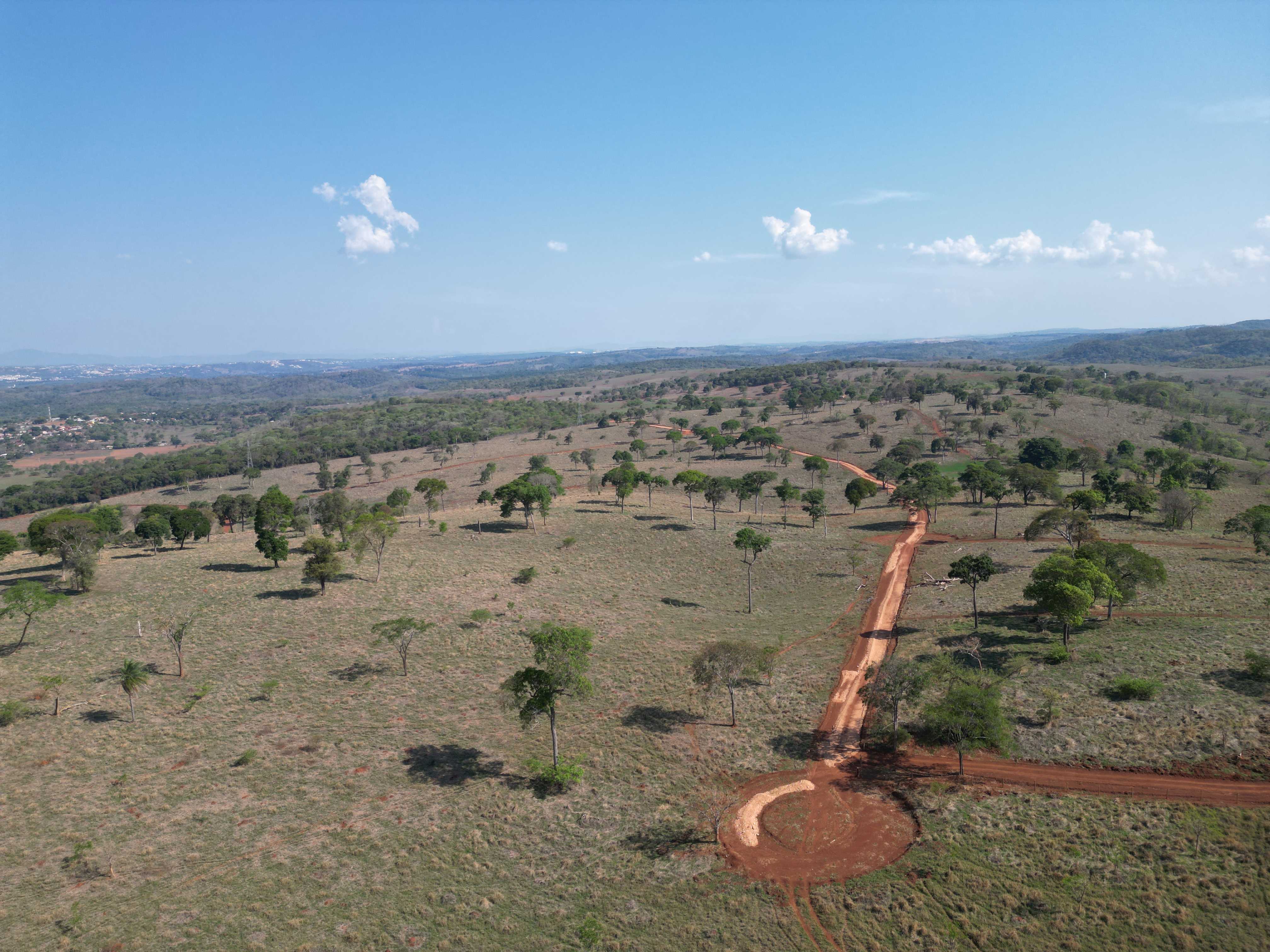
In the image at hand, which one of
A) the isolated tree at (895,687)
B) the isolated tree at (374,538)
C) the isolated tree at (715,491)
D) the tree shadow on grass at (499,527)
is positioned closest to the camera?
the isolated tree at (895,687)

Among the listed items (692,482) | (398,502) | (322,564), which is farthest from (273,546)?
(692,482)

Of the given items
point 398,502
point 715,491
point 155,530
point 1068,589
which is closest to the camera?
point 1068,589

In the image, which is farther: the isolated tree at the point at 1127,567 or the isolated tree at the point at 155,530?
the isolated tree at the point at 155,530

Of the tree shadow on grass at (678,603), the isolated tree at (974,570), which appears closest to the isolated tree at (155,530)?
the tree shadow on grass at (678,603)

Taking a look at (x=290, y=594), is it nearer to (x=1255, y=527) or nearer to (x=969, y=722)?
(x=969, y=722)

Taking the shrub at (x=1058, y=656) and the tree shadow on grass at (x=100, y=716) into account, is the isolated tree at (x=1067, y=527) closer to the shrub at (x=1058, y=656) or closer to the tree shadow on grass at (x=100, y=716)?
the shrub at (x=1058, y=656)
